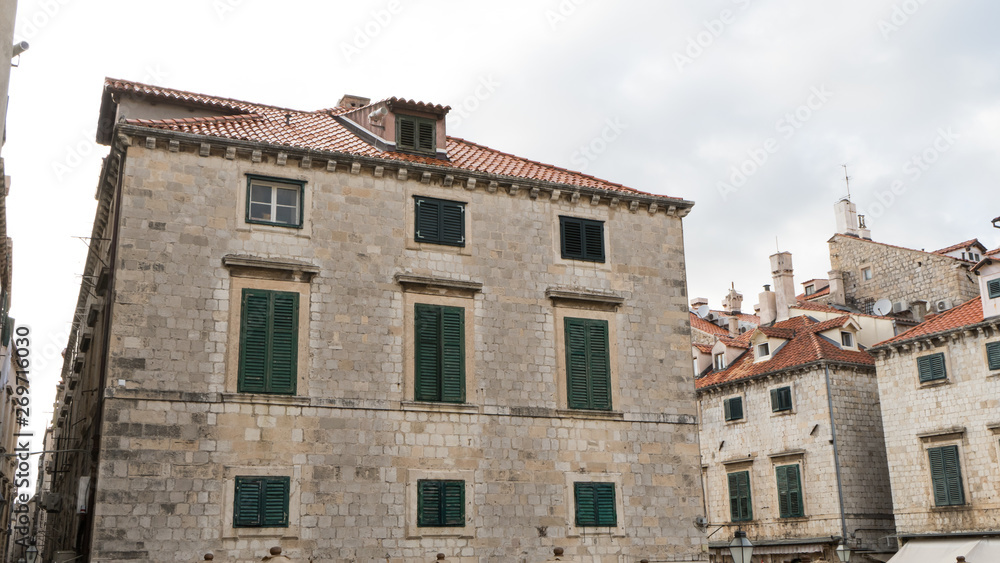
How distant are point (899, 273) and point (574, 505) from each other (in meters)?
30.6

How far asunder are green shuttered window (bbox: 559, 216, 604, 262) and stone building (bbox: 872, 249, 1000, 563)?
52.6ft

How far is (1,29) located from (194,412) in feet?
26.2

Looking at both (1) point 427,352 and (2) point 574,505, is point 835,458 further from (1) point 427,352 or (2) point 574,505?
(1) point 427,352

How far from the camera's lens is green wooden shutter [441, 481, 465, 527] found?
66.3 feet

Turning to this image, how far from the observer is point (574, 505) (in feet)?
70.3

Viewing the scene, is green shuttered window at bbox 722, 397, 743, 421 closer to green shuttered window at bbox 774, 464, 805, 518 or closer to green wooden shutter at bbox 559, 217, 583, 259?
green shuttered window at bbox 774, 464, 805, 518

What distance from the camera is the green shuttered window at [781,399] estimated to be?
37.4 metres

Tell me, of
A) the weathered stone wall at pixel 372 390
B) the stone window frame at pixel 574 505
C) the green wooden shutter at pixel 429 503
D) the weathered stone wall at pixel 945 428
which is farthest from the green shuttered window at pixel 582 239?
the weathered stone wall at pixel 945 428

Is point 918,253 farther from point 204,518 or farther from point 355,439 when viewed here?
point 204,518

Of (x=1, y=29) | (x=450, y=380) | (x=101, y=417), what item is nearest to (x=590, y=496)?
(x=450, y=380)

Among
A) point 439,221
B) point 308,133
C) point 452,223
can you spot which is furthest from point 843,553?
point 308,133

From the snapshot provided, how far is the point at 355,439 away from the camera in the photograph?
19.8 m

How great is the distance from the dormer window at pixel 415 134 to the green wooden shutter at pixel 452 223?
1.84 m

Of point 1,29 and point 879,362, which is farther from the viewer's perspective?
point 879,362
